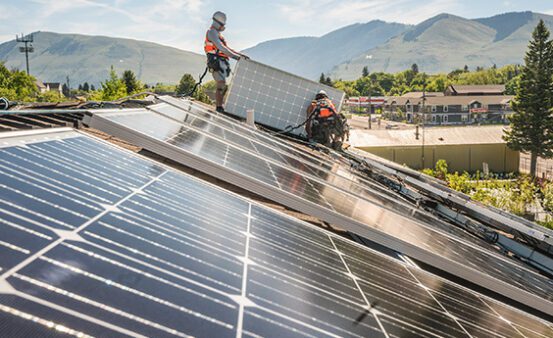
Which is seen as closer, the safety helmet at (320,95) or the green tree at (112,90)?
the safety helmet at (320,95)

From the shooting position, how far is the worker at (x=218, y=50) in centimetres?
1428

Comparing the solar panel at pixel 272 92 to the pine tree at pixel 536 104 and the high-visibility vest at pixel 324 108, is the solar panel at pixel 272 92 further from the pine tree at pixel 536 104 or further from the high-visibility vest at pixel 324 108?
the pine tree at pixel 536 104

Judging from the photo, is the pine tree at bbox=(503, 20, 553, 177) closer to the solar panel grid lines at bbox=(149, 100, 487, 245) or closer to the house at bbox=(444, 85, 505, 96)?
the solar panel grid lines at bbox=(149, 100, 487, 245)

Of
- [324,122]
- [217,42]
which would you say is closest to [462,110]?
[324,122]

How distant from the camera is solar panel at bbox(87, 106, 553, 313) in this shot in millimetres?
5754

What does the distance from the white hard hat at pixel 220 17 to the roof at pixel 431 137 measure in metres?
54.0

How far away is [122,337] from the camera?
2027 mm

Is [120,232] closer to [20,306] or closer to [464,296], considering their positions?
[20,306]

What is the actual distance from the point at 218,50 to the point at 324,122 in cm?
417

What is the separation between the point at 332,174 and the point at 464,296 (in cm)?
412

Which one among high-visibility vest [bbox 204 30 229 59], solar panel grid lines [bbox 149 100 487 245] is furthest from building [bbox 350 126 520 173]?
solar panel grid lines [bbox 149 100 487 245]

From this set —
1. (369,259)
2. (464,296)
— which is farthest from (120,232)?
(464,296)

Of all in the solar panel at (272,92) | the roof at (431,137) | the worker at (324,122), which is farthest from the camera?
the roof at (431,137)

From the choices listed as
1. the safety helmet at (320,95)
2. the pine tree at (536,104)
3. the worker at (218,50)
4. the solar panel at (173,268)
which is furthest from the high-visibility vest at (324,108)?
the pine tree at (536,104)
